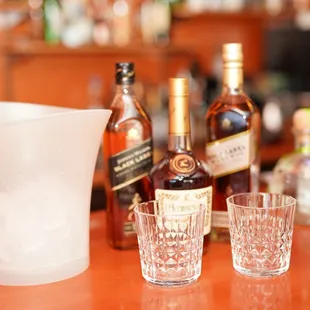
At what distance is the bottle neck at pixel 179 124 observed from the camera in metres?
0.85

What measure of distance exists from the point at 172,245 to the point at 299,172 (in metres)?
0.37

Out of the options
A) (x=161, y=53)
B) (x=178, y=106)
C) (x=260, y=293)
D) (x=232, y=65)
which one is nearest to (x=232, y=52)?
(x=232, y=65)

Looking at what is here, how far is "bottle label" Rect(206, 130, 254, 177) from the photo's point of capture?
954 millimetres

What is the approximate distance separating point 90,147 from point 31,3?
1869 mm

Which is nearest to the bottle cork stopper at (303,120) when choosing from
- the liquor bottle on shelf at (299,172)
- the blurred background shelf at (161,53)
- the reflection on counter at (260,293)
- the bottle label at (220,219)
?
the liquor bottle on shelf at (299,172)

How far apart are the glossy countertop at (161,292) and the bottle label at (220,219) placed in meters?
0.08

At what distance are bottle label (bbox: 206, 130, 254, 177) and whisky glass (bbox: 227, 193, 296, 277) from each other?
142 millimetres

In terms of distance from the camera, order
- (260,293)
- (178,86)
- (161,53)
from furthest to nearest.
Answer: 1. (161,53)
2. (178,86)
3. (260,293)

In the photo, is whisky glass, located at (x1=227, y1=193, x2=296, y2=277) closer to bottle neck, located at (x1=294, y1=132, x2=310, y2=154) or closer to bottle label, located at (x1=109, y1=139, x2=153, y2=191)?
bottle label, located at (x1=109, y1=139, x2=153, y2=191)

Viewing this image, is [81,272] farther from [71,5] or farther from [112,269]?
[71,5]

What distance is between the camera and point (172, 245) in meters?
0.79

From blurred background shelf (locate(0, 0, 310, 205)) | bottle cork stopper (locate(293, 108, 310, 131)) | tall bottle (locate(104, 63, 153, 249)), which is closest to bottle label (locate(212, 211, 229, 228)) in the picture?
tall bottle (locate(104, 63, 153, 249))

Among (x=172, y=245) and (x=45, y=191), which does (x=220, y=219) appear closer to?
(x=172, y=245)

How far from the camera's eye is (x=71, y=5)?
102 inches
